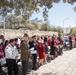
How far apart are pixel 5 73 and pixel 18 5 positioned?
370cm

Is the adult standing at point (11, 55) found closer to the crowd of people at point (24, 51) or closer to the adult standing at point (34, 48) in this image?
the crowd of people at point (24, 51)

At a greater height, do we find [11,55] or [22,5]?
[22,5]

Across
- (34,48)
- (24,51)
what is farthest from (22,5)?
(24,51)

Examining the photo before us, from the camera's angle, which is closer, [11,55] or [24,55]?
[11,55]

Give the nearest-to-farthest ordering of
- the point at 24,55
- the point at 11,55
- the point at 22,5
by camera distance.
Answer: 1. the point at 11,55
2. the point at 24,55
3. the point at 22,5

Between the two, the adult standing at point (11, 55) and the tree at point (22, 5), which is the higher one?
the tree at point (22, 5)

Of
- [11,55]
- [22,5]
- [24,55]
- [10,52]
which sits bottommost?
[24,55]

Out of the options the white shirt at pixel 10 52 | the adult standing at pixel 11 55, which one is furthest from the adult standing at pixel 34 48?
the white shirt at pixel 10 52

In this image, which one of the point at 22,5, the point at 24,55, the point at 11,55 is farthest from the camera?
the point at 22,5

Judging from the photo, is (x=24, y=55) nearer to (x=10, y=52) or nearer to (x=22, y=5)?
(x=10, y=52)

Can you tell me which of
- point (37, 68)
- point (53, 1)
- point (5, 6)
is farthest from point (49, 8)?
point (37, 68)

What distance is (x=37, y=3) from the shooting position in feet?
44.3

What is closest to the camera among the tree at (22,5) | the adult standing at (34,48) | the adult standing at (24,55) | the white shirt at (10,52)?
the white shirt at (10,52)

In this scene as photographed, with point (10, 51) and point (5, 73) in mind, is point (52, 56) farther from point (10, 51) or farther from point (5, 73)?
point (10, 51)
